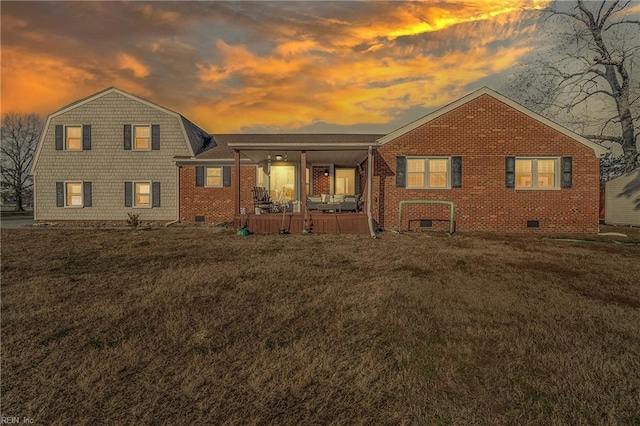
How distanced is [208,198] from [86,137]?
7764 mm

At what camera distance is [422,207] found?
13.5m

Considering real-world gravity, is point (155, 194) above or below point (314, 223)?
above

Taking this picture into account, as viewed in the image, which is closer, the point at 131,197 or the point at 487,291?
the point at 487,291

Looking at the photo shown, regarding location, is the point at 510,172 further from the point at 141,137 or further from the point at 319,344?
the point at 141,137

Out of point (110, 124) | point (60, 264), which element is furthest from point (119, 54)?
point (60, 264)

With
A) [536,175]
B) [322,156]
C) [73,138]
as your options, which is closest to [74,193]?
[73,138]

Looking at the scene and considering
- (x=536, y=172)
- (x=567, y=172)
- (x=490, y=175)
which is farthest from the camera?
(x=536, y=172)

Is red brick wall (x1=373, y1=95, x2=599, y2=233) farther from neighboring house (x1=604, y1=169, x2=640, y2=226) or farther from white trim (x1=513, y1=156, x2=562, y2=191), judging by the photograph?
neighboring house (x1=604, y1=169, x2=640, y2=226)

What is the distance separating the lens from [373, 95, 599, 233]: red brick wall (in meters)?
13.2

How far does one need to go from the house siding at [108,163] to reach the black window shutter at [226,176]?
2407mm

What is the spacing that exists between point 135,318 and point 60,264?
15.2ft

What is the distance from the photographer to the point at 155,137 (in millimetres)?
17047

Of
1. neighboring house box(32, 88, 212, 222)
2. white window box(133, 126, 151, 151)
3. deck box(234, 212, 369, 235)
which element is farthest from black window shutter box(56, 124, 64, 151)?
deck box(234, 212, 369, 235)

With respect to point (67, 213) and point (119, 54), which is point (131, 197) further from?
point (119, 54)
